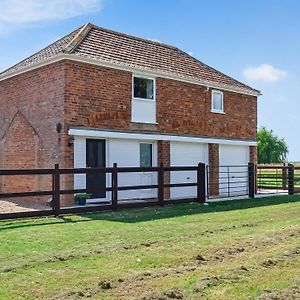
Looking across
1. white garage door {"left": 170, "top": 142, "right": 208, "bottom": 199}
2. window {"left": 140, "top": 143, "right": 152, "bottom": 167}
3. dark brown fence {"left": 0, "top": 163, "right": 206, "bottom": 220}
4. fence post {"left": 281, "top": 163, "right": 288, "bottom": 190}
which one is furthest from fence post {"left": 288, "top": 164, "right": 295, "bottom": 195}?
window {"left": 140, "top": 143, "right": 152, "bottom": 167}

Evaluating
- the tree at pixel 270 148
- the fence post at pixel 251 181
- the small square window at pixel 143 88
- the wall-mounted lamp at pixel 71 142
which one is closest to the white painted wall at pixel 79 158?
the wall-mounted lamp at pixel 71 142

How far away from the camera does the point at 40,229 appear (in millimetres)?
10539

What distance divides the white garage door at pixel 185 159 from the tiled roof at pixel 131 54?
2964 mm

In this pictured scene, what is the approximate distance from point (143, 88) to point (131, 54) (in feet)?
5.75

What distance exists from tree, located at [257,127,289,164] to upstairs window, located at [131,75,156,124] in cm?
4780

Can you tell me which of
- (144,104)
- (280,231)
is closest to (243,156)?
(144,104)

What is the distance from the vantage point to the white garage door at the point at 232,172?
2212 cm

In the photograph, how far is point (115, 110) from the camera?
17828 mm

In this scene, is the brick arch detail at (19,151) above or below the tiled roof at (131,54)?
below

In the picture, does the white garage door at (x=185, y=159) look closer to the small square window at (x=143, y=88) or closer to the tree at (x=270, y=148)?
the small square window at (x=143, y=88)

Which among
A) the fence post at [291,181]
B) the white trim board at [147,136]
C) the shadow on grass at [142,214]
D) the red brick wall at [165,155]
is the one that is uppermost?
the white trim board at [147,136]

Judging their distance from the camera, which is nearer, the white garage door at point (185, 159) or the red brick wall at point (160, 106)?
the red brick wall at point (160, 106)

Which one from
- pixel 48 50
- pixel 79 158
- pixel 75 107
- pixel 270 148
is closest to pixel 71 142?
pixel 79 158

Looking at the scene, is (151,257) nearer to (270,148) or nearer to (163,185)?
(163,185)
